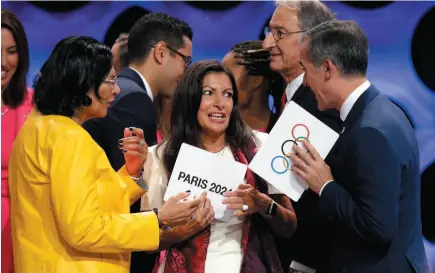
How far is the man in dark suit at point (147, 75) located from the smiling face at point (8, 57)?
42 cm

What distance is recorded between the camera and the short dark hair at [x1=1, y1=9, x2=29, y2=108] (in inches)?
129

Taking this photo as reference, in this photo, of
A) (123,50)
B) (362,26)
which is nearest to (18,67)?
(123,50)

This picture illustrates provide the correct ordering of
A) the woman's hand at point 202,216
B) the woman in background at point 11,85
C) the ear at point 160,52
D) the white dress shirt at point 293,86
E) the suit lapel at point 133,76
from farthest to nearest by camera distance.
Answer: the ear at point 160,52, the suit lapel at point 133,76, the white dress shirt at point 293,86, the woman in background at point 11,85, the woman's hand at point 202,216

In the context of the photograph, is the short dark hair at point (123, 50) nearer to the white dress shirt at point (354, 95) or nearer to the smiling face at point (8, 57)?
the smiling face at point (8, 57)

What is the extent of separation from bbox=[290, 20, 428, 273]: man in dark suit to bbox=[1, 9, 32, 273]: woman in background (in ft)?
4.47

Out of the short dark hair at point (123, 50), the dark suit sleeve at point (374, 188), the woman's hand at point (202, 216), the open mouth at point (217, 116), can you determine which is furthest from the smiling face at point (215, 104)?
the short dark hair at point (123, 50)

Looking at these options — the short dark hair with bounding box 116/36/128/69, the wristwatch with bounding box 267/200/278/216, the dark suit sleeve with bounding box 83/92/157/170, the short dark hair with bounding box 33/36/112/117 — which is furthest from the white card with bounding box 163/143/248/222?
the short dark hair with bounding box 116/36/128/69

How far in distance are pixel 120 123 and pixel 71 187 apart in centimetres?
119

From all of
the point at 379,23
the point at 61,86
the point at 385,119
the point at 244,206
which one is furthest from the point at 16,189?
the point at 379,23

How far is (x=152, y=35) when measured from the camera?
13.0ft

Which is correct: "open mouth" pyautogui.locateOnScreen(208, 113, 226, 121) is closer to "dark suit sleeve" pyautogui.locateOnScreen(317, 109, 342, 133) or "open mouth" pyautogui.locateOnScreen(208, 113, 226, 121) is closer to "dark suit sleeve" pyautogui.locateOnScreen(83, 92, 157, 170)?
"dark suit sleeve" pyautogui.locateOnScreen(317, 109, 342, 133)

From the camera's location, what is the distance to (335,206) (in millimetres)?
2438

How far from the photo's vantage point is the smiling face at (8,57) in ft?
10.7

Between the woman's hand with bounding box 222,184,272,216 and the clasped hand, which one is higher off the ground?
the clasped hand
